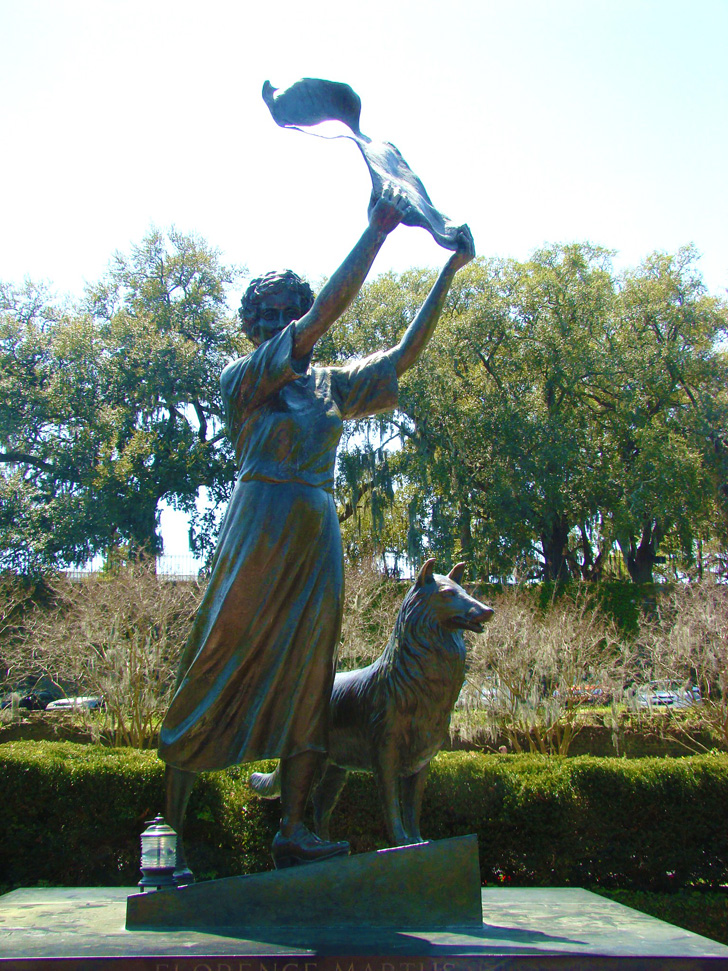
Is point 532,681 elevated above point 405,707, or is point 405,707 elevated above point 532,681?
point 532,681

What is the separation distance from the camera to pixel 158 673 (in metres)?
16.5

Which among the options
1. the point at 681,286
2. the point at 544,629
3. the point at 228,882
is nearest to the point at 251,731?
the point at 228,882

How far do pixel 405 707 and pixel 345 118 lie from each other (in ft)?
9.85

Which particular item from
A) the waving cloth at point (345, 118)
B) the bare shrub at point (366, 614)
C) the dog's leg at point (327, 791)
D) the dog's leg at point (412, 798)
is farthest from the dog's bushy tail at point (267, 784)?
the bare shrub at point (366, 614)

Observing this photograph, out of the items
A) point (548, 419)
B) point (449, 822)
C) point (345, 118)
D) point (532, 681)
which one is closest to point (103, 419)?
point (548, 419)

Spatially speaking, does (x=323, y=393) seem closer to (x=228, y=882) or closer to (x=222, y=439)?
(x=228, y=882)

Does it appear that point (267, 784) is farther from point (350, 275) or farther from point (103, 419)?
point (103, 419)

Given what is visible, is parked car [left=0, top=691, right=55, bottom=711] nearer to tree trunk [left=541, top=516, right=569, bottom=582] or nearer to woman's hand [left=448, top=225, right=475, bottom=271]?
tree trunk [left=541, top=516, right=569, bottom=582]

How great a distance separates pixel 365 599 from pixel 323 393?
54.1 ft

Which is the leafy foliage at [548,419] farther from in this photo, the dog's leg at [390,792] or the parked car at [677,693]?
the dog's leg at [390,792]

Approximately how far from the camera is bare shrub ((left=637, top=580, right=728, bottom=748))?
51.6ft

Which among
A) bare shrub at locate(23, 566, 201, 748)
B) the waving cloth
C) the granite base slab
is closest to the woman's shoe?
the granite base slab

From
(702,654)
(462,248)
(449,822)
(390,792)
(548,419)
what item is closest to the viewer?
(390,792)

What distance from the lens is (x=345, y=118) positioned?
4402 mm
